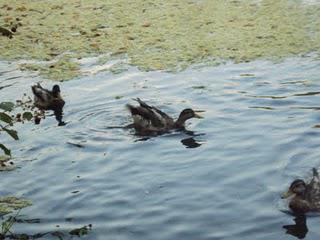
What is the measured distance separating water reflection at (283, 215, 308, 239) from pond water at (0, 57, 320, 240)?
63mm

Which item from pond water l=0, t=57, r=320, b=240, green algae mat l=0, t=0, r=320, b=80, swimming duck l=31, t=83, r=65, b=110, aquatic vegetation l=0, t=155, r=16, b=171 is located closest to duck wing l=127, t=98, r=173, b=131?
pond water l=0, t=57, r=320, b=240

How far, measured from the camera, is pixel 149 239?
6953 mm

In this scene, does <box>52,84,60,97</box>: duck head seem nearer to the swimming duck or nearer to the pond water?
the swimming duck

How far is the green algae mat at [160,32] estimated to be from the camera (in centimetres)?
1364

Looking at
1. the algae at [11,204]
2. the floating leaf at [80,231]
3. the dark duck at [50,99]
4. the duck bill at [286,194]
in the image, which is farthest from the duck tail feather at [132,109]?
the floating leaf at [80,231]

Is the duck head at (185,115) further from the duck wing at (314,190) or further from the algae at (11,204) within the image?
the algae at (11,204)

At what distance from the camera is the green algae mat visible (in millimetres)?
13641

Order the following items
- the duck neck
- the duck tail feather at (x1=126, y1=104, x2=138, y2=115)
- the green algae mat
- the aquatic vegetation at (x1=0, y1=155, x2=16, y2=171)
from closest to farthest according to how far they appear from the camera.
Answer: the aquatic vegetation at (x1=0, y1=155, x2=16, y2=171) < the duck neck < the duck tail feather at (x1=126, y1=104, x2=138, y2=115) < the green algae mat

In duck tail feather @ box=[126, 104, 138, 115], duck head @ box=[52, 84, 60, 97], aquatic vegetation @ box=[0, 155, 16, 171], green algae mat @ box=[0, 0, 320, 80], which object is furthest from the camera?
green algae mat @ box=[0, 0, 320, 80]

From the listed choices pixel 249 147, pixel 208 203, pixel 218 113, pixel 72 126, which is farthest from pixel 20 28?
pixel 208 203

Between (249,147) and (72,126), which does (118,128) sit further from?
(249,147)

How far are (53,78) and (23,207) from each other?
19.9ft

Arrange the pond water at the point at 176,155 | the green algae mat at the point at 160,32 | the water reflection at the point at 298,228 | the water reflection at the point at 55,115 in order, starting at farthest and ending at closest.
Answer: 1. the green algae mat at the point at 160,32
2. the water reflection at the point at 55,115
3. the pond water at the point at 176,155
4. the water reflection at the point at 298,228

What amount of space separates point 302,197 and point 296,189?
0.14 meters
